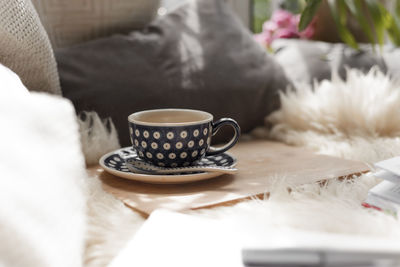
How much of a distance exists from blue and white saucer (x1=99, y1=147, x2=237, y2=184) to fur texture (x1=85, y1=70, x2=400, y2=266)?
0.05m

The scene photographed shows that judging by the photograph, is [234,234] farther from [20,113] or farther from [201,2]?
[201,2]

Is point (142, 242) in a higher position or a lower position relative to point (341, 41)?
lower

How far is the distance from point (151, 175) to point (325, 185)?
24 centimetres

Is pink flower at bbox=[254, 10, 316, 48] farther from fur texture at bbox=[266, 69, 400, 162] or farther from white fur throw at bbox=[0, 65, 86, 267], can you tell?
white fur throw at bbox=[0, 65, 86, 267]

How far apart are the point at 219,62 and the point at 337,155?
0.30 meters

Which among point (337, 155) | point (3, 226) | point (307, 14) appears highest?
point (307, 14)

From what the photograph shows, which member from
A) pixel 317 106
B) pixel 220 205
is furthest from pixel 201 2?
pixel 220 205

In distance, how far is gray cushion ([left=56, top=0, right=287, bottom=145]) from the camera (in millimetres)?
851

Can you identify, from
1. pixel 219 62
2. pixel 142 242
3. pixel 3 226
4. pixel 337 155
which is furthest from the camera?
pixel 219 62

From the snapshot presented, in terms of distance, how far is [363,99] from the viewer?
36.5 inches

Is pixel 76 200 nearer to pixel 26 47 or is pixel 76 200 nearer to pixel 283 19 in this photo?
pixel 26 47

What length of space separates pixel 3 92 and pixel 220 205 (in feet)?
0.99

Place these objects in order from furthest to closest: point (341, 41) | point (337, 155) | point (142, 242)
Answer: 1. point (341, 41)
2. point (337, 155)
3. point (142, 242)

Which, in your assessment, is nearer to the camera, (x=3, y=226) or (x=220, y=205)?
(x=3, y=226)
